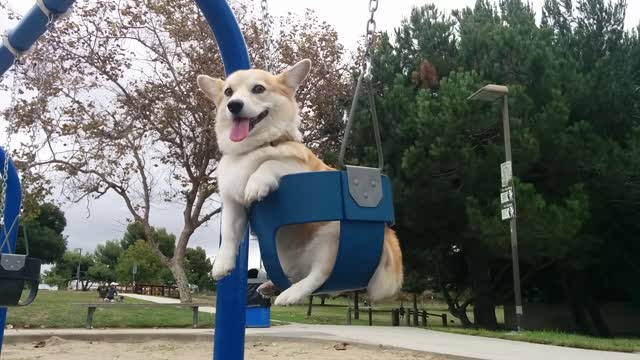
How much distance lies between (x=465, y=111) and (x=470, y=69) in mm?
2803

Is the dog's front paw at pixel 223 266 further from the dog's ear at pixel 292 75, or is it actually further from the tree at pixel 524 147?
the tree at pixel 524 147

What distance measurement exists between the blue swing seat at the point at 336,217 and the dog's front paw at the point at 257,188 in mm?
53

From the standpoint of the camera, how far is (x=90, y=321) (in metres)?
12.0

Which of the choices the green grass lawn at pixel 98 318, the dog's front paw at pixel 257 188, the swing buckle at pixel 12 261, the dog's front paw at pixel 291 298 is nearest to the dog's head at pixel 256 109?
the dog's front paw at pixel 257 188

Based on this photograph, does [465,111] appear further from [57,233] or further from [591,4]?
[57,233]

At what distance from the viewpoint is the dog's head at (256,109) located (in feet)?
6.72

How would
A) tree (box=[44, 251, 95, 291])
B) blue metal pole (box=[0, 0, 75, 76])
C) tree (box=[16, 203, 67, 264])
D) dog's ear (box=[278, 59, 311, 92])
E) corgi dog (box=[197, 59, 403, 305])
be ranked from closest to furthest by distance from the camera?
corgi dog (box=[197, 59, 403, 305]) < dog's ear (box=[278, 59, 311, 92]) < blue metal pole (box=[0, 0, 75, 76]) < tree (box=[16, 203, 67, 264]) < tree (box=[44, 251, 95, 291])

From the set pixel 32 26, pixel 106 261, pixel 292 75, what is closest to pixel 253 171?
pixel 292 75

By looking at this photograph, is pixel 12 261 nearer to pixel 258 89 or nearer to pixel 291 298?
pixel 258 89

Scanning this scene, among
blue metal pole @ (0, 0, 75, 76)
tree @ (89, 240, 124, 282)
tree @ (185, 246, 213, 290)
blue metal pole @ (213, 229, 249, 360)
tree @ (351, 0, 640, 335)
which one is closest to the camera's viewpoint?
blue metal pole @ (213, 229, 249, 360)

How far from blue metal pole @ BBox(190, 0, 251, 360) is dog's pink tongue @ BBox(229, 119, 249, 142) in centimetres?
167

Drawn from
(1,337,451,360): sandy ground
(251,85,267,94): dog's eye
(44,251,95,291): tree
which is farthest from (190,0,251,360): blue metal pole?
(44,251,95,291): tree

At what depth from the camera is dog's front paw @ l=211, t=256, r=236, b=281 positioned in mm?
2031

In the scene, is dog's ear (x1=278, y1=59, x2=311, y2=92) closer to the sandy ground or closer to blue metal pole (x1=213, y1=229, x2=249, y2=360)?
blue metal pole (x1=213, y1=229, x2=249, y2=360)
